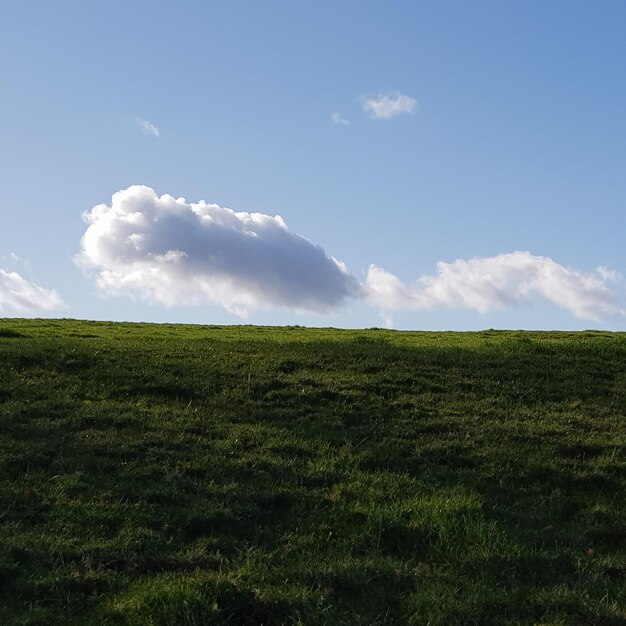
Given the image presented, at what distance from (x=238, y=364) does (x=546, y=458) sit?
9.47 meters

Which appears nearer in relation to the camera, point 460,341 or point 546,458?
point 546,458

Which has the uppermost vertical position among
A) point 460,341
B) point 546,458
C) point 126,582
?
point 460,341

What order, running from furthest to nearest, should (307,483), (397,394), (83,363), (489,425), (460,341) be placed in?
1. (460,341)
2. (83,363)
3. (397,394)
4. (489,425)
5. (307,483)

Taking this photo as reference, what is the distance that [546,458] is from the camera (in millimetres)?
13156

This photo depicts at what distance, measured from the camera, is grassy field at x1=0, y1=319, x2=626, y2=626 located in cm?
757

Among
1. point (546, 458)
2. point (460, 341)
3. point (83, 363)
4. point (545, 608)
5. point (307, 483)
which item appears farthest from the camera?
point (460, 341)

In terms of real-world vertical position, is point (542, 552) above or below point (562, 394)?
below

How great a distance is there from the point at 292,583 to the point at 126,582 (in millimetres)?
1722

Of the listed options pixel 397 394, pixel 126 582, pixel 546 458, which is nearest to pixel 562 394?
pixel 397 394

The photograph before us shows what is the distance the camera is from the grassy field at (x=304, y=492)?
7.57 m

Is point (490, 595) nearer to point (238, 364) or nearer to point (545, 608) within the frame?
point (545, 608)

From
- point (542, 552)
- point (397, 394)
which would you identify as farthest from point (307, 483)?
point (397, 394)

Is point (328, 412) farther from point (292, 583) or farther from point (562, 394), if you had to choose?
point (292, 583)

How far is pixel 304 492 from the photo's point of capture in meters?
10.9
